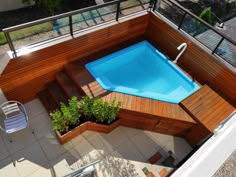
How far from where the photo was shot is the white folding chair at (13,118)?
4539 millimetres

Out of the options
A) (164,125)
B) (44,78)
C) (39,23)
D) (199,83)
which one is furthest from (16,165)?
(199,83)

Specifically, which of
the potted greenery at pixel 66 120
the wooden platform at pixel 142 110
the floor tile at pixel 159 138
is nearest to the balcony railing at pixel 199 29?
the wooden platform at pixel 142 110

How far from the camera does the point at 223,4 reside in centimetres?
1084

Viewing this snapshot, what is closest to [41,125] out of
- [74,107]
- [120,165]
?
[74,107]

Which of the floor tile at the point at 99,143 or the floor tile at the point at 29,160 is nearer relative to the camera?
the floor tile at the point at 29,160

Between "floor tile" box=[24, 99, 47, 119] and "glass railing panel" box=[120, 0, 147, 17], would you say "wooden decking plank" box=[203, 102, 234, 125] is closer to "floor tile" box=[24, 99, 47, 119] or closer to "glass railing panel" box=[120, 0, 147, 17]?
"glass railing panel" box=[120, 0, 147, 17]

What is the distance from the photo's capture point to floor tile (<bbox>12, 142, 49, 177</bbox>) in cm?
436

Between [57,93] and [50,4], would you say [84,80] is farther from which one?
[50,4]

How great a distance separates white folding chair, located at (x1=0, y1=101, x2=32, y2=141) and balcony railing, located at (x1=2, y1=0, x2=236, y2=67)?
1206 mm

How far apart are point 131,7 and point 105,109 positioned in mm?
2721

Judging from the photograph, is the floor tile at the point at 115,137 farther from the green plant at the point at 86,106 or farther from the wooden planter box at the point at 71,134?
the green plant at the point at 86,106

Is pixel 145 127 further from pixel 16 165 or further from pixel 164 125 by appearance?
pixel 16 165

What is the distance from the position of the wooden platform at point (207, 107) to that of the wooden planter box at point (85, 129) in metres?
1.69

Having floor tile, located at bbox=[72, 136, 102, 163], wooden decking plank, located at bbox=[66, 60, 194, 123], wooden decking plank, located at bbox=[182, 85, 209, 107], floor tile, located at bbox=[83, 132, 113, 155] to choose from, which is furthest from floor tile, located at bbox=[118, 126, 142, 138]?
wooden decking plank, located at bbox=[182, 85, 209, 107]
